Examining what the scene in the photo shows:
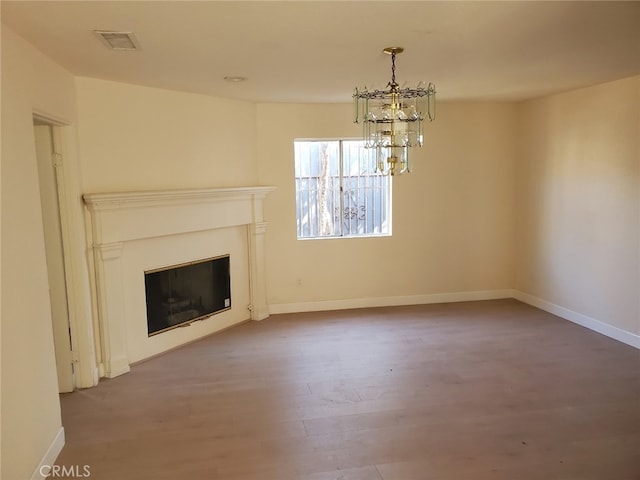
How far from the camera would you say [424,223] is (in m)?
5.86

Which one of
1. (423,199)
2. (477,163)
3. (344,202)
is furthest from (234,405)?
(477,163)

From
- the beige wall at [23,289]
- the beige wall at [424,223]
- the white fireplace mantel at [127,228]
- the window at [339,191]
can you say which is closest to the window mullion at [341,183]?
the window at [339,191]

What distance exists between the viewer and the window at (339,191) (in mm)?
5637

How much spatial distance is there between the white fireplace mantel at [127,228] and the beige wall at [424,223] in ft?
2.69

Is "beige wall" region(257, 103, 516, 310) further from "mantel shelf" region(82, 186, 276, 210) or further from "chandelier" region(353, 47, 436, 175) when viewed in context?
"chandelier" region(353, 47, 436, 175)

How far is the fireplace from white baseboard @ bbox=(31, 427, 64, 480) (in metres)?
1.52

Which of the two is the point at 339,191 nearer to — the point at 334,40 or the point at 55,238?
the point at 334,40

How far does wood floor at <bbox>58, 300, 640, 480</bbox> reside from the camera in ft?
8.97

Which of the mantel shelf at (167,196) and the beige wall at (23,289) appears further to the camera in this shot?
the mantel shelf at (167,196)

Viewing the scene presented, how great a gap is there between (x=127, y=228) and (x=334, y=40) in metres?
2.34

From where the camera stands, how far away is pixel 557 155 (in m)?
5.27

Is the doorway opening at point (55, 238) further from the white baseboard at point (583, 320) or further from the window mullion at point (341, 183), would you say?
the white baseboard at point (583, 320)

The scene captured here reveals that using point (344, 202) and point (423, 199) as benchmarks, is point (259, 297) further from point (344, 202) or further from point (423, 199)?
point (423, 199)

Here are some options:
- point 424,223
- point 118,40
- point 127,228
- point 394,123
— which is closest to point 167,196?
point 127,228
